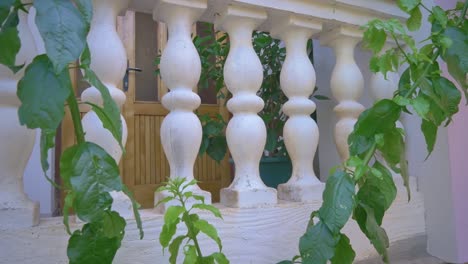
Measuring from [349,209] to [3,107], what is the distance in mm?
584

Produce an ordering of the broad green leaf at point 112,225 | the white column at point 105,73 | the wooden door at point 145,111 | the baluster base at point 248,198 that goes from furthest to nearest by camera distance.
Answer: the wooden door at point 145,111 → the baluster base at point 248,198 → the white column at point 105,73 → the broad green leaf at point 112,225

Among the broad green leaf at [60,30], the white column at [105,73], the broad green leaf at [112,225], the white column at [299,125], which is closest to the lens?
the broad green leaf at [60,30]

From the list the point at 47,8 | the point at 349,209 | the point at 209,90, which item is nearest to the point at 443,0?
the point at 349,209

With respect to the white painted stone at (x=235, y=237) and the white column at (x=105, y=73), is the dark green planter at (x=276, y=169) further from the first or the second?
the white column at (x=105, y=73)

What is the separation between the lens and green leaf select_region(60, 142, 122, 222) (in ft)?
1.44

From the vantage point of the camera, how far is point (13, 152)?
665 millimetres

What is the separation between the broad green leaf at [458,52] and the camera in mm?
692

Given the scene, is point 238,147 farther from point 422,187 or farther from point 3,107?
point 422,187

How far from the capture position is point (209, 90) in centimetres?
298

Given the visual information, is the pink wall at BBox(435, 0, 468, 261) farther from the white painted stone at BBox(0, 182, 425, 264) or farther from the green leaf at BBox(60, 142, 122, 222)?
the green leaf at BBox(60, 142, 122, 222)

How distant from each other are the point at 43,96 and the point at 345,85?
823mm

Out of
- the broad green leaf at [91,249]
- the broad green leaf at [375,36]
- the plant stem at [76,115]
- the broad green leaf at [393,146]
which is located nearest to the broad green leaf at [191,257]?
the broad green leaf at [91,249]

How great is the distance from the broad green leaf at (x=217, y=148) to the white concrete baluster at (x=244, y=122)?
594 mm

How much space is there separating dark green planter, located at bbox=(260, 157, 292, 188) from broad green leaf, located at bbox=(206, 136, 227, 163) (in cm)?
20
